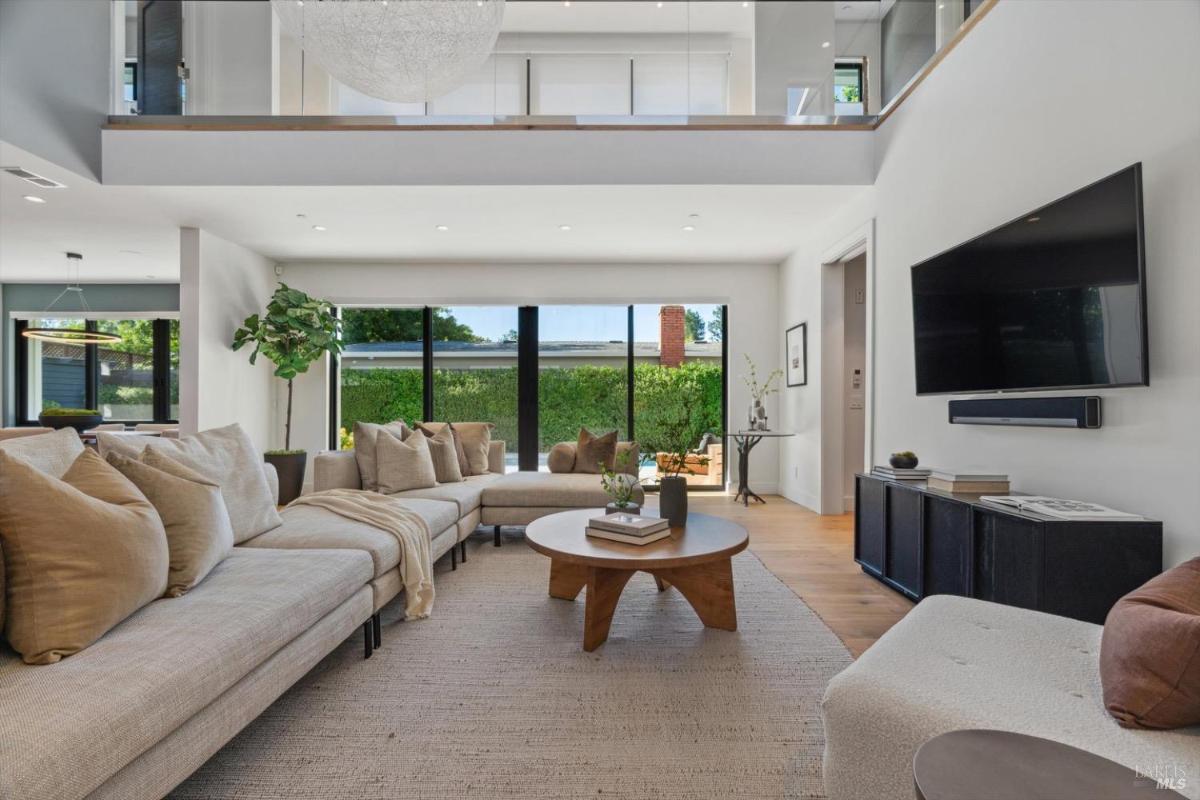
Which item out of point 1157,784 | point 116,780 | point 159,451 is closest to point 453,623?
point 159,451

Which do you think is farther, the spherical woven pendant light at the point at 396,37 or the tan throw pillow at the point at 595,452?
the tan throw pillow at the point at 595,452

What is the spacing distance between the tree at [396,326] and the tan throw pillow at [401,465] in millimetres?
2821

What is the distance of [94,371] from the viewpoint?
7.71 meters

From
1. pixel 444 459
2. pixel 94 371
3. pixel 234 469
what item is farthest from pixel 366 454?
pixel 94 371

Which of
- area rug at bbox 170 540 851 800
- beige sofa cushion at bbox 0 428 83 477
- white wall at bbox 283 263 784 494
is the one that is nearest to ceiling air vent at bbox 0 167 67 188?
white wall at bbox 283 263 784 494

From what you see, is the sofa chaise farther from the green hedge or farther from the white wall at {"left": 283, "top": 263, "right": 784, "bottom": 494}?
the green hedge

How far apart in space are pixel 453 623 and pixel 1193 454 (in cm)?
279

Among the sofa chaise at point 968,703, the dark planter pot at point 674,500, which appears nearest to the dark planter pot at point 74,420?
the dark planter pot at point 674,500

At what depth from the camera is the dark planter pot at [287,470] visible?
5406 mm

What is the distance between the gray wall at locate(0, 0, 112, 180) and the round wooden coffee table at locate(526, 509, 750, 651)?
12.8 ft

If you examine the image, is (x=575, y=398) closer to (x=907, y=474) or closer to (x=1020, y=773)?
(x=907, y=474)

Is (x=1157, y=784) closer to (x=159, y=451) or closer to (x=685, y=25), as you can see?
(x=159, y=451)

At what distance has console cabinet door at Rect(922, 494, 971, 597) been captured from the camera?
2.44 meters

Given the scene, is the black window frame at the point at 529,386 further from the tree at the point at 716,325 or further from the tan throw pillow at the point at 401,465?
the tan throw pillow at the point at 401,465
